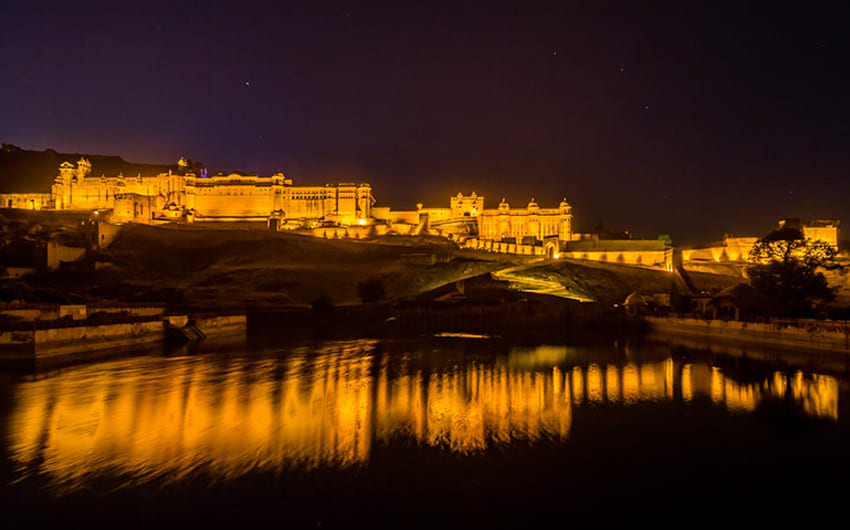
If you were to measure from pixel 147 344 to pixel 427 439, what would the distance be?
25251 millimetres

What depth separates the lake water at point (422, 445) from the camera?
9516mm

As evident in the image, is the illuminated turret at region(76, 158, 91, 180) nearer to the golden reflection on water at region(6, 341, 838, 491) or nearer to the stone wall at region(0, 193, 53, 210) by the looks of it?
the stone wall at region(0, 193, 53, 210)

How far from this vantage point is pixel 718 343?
33.8m

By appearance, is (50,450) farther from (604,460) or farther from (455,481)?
(604,460)

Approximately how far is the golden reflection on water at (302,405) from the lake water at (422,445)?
0.09 meters

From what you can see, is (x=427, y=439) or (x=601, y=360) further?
(x=601, y=360)

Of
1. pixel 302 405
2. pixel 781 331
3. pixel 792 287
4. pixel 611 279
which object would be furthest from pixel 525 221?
pixel 302 405

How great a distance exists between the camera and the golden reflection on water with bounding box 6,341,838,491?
12242 mm

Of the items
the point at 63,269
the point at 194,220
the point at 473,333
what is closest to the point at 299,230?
the point at 194,220

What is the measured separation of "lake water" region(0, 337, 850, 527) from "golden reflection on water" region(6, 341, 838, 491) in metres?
0.09

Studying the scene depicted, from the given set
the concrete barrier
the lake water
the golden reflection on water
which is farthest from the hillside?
the concrete barrier

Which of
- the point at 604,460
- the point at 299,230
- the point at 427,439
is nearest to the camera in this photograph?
the point at 604,460

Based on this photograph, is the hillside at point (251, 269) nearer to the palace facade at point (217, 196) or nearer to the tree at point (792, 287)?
the palace facade at point (217, 196)

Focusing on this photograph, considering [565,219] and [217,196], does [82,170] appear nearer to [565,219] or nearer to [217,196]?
[217,196]
